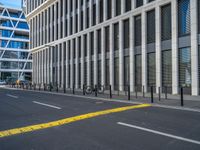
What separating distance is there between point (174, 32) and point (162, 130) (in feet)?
54.9

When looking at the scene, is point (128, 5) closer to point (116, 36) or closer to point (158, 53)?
point (116, 36)

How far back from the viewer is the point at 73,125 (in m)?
8.69

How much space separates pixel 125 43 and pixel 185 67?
948cm

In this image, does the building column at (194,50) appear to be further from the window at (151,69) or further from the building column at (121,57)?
the building column at (121,57)

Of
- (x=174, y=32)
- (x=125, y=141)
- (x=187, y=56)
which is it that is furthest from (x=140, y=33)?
(x=125, y=141)

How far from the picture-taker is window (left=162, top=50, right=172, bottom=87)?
23.3 meters

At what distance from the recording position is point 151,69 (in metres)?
25.4

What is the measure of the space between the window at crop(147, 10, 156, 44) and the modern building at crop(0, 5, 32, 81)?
214ft

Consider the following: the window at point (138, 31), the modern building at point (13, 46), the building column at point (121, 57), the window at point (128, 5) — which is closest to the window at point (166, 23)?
the window at point (138, 31)

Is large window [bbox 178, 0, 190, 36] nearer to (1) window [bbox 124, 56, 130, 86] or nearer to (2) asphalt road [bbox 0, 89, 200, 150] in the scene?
(1) window [bbox 124, 56, 130, 86]

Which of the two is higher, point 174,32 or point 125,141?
point 174,32

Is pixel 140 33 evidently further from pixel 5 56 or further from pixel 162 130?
pixel 5 56

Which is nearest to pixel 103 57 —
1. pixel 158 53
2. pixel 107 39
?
pixel 107 39

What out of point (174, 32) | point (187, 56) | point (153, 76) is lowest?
point (153, 76)
